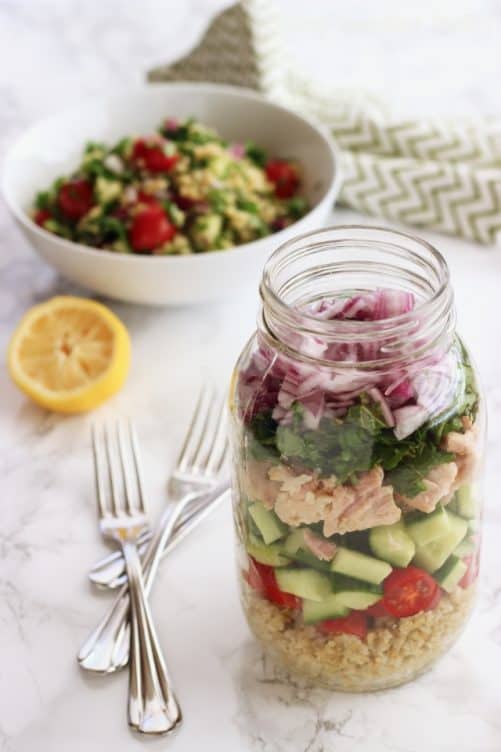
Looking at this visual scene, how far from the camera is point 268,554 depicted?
0.85 m

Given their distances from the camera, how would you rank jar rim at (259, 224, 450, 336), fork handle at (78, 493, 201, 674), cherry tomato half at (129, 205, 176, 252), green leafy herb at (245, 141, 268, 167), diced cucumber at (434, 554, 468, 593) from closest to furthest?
jar rim at (259, 224, 450, 336) → diced cucumber at (434, 554, 468, 593) → fork handle at (78, 493, 201, 674) → cherry tomato half at (129, 205, 176, 252) → green leafy herb at (245, 141, 268, 167)

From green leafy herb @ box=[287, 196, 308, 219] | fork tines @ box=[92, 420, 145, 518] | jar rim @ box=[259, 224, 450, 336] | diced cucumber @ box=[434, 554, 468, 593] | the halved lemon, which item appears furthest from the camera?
green leafy herb @ box=[287, 196, 308, 219]

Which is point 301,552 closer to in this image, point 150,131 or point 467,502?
point 467,502

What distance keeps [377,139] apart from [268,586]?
1.02 m

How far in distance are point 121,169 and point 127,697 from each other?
876 millimetres

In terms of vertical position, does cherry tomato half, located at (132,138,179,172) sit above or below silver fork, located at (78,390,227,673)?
above

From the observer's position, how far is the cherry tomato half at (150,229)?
4.64 feet

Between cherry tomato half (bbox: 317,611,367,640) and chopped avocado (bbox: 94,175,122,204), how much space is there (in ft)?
2.78

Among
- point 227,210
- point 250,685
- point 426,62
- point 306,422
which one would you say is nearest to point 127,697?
point 250,685

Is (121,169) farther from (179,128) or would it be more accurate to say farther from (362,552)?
(362,552)

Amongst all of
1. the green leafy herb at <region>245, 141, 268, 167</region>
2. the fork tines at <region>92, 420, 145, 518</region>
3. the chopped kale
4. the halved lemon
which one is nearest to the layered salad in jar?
the chopped kale

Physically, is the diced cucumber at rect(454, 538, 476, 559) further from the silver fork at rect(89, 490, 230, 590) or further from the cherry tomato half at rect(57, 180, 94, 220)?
the cherry tomato half at rect(57, 180, 94, 220)

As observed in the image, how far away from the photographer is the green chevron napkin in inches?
61.8

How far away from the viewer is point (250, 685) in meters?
0.95
